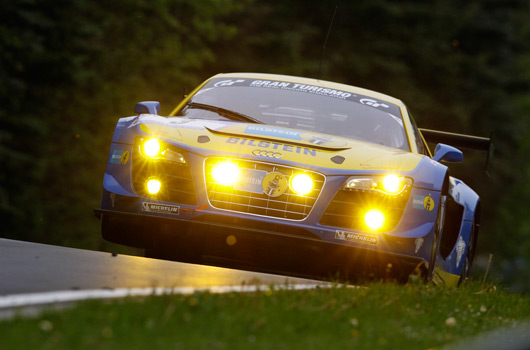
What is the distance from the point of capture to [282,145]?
24.6 feet

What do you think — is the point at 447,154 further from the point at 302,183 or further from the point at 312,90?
the point at 302,183

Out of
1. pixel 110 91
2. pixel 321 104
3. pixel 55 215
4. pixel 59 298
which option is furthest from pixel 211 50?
pixel 59 298

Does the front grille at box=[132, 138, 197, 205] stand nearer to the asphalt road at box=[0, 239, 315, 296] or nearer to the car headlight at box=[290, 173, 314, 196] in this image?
the asphalt road at box=[0, 239, 315, 296]

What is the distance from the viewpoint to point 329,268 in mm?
7539

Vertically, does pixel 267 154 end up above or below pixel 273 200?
above

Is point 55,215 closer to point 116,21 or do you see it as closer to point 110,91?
point 110,91

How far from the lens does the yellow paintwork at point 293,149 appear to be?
7.36 metres

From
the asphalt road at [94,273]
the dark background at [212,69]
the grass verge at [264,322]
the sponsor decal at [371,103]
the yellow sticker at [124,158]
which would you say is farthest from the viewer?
the dark background at [212,69]

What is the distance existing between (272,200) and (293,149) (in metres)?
0.38

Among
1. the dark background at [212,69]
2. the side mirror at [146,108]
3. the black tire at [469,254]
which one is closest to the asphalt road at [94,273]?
the side mirror at [146,108]

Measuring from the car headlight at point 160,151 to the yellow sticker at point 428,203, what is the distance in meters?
1.60

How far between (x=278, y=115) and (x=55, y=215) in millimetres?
18684

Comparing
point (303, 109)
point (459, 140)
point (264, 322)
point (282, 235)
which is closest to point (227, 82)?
point (303, 109)

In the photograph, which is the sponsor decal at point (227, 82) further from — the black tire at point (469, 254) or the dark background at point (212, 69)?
the dark background at point (212, 69)
